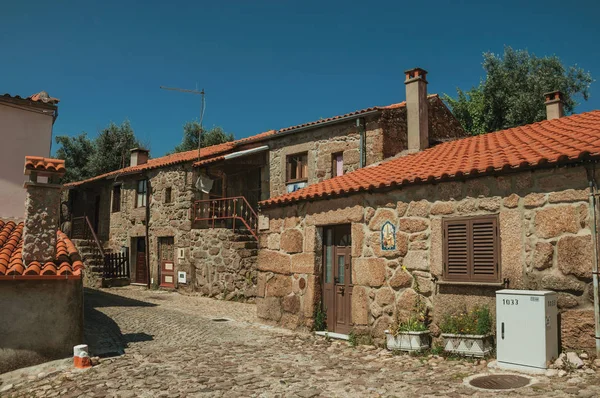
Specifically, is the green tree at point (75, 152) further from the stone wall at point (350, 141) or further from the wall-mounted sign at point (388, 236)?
the wall-mounted sign at point (388, 236)

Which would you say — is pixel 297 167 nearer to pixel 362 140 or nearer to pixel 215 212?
pixel 362 140

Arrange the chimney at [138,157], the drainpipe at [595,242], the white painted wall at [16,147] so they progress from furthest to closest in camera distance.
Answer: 1. the chimney at [138,157]
2. the white painted wall at [16,147]
3. the drainpipe at [595,242]

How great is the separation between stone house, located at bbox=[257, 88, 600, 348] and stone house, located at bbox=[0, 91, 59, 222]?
19.2 ft

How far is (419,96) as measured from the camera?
14.0 meters

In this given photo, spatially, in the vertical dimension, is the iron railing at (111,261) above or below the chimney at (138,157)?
below

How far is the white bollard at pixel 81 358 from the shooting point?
22.9 ft

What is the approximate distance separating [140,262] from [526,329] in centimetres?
1709

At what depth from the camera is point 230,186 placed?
19.2m

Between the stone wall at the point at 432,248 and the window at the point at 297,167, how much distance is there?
542cm

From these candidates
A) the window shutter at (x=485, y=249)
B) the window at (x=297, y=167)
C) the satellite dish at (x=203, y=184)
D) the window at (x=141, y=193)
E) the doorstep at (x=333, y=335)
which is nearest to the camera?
the window shutter at (x=485, y=249)

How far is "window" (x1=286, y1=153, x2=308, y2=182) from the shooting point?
52.7 ft

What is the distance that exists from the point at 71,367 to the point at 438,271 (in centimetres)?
534

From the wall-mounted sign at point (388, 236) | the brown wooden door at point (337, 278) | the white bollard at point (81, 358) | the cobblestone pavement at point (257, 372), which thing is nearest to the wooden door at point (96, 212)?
A: the cobblestone pavement at point (257, 372)

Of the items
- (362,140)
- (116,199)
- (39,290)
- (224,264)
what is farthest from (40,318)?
(116,199)
